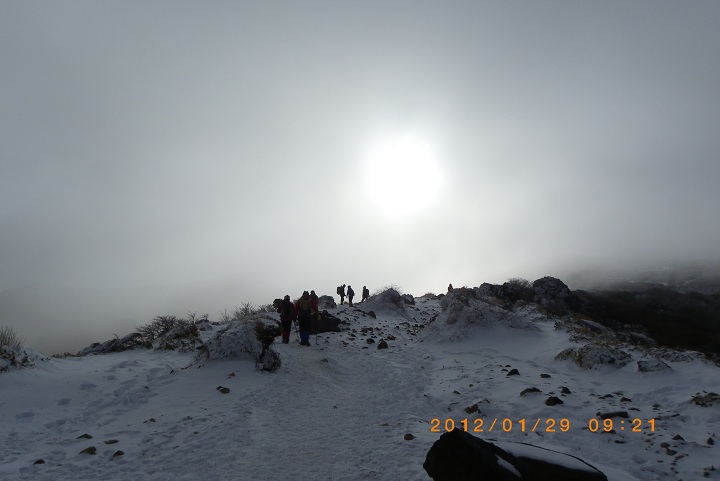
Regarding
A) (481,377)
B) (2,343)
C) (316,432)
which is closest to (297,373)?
(316,432)

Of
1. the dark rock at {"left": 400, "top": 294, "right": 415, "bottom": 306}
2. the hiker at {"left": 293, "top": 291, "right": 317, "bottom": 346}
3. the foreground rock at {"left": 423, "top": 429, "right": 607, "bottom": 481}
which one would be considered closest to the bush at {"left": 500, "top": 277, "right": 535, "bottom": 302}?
the dark rock at {"left": 400, "top": 294, "right": 415, "bottom": 306}

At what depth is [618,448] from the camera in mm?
8070

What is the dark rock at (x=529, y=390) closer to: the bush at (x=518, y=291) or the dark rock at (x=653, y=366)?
the dark rock at (x=653, y=366)

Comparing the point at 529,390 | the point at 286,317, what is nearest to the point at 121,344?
the point at 286,317

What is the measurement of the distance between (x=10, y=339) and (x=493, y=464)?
15460 mm

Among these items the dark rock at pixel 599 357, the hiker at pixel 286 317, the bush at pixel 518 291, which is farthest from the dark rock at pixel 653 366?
the bush at pixel 518 291

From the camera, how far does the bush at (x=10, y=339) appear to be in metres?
12.9

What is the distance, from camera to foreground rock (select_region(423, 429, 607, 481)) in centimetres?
598

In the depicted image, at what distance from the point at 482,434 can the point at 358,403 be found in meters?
4.08

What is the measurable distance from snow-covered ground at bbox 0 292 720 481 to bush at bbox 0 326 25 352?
94cm

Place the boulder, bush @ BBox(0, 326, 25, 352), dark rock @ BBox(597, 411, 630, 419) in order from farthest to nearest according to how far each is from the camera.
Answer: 1. the boulder
2. bush @ BBox(0, 326, 25, 352)
3. dark rock @ BBox(597, 411, 630, 419)

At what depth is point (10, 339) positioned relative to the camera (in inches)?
527
